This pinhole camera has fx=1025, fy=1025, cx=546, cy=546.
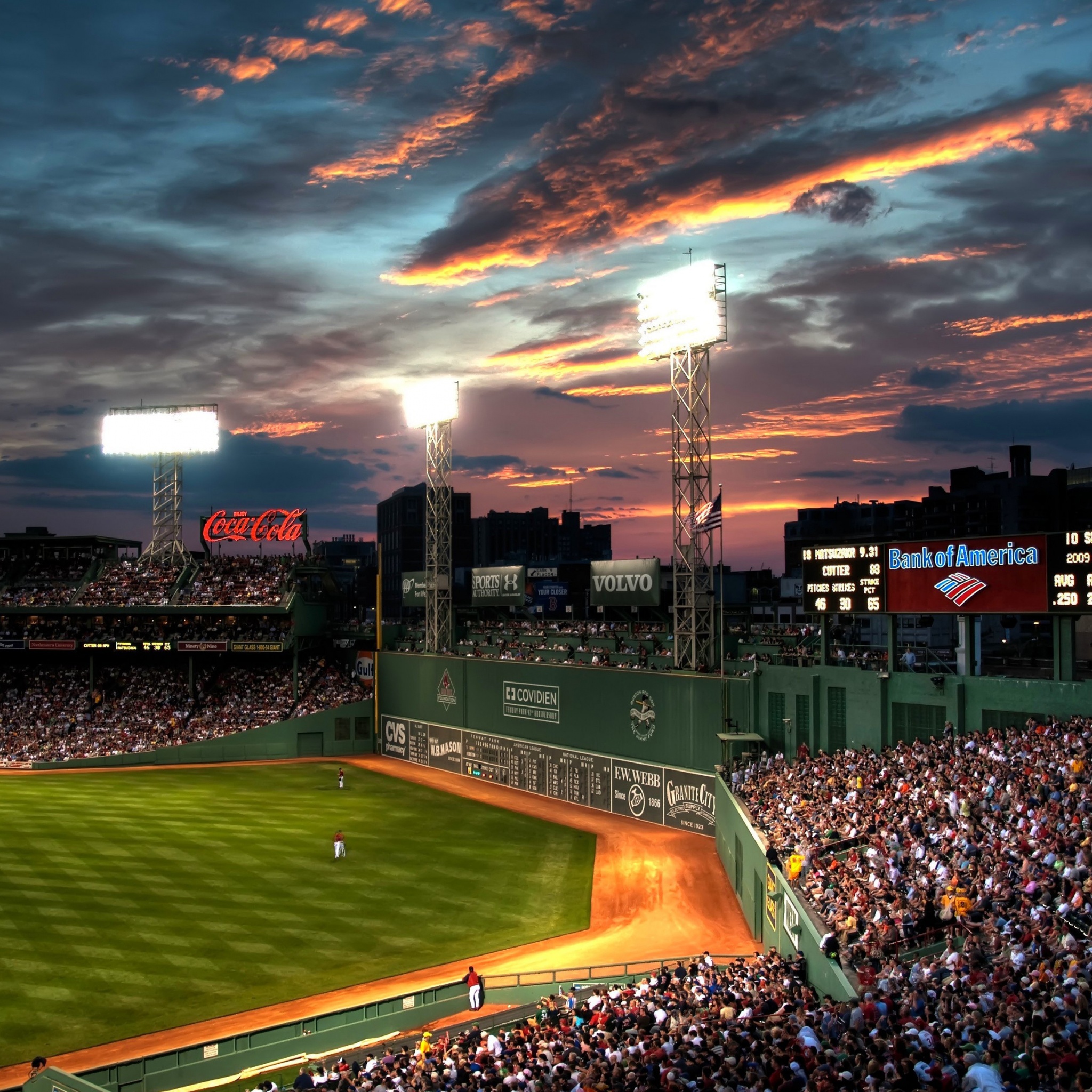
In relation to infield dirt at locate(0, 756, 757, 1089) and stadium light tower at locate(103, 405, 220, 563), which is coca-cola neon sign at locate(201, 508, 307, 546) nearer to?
stadium light tower at locate(103, 405, 220, 563)

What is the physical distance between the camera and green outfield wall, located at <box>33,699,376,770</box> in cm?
5456

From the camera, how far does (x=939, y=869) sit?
18469 millimetres

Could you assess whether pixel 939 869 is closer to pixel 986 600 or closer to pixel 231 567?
pixel 986 600

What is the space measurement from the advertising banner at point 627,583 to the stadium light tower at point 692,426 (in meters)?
3.45

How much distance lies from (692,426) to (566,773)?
1563cm

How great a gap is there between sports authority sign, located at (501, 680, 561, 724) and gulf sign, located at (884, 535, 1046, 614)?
61.4ft

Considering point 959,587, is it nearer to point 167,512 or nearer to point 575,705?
point 575,705

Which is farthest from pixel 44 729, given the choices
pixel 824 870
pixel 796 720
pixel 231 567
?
pixel 824 870

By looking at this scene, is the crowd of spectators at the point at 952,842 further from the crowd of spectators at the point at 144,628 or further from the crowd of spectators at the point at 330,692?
Answer: the crowd of spectators at the point at 144,628

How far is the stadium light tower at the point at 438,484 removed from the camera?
175ft

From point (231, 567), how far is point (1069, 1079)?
58955mm

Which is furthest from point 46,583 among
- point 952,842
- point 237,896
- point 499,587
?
point 952,842

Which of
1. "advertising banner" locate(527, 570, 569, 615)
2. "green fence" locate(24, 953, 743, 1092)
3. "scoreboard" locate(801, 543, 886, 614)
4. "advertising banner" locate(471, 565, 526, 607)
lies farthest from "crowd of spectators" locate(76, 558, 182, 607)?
"green fence" locate(24, 953, 743, 1092)

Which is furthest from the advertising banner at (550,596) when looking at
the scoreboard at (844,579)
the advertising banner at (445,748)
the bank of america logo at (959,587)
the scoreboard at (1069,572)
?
the scoreboard at (1069,572)
